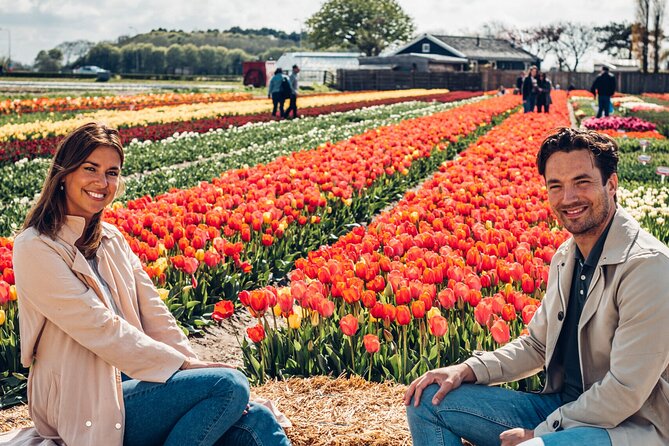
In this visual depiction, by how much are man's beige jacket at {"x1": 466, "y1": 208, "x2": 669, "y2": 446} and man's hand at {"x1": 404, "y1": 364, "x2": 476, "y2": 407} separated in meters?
0.38

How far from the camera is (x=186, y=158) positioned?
46.3 ft

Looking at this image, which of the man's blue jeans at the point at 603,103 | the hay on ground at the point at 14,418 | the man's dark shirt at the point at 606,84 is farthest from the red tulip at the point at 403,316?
the man's blue jeans at the point at 603,103

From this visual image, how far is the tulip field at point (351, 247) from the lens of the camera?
3787 millimetres

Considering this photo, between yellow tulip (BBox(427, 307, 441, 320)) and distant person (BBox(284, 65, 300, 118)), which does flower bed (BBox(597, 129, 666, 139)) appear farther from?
yellow tulip (BBox(427, 307, 441, 320))

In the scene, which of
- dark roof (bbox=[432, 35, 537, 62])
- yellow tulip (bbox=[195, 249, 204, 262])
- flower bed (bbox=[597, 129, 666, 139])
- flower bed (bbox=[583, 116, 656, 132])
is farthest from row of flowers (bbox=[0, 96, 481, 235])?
dark roof (bbox=[432, 35, 537, 62])

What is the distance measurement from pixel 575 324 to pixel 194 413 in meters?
1.41

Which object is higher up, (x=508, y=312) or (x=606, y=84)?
(x=606, y=84)

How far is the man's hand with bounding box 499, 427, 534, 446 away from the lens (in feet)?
8.36

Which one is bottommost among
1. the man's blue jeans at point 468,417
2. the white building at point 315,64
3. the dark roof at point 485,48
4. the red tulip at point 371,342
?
the man's blue jeans at point 468,417

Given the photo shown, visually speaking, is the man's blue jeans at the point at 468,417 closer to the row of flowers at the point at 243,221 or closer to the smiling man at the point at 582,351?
the smiling man at the point at 582,351

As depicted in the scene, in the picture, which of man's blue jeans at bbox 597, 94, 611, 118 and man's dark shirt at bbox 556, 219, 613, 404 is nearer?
man's dark shirt at bbox 556, 219, 613, 404

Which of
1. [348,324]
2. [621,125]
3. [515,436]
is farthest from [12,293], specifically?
[621,125]

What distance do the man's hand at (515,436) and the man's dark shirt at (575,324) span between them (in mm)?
310

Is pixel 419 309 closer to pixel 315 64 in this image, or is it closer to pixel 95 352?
pixel 95 352
